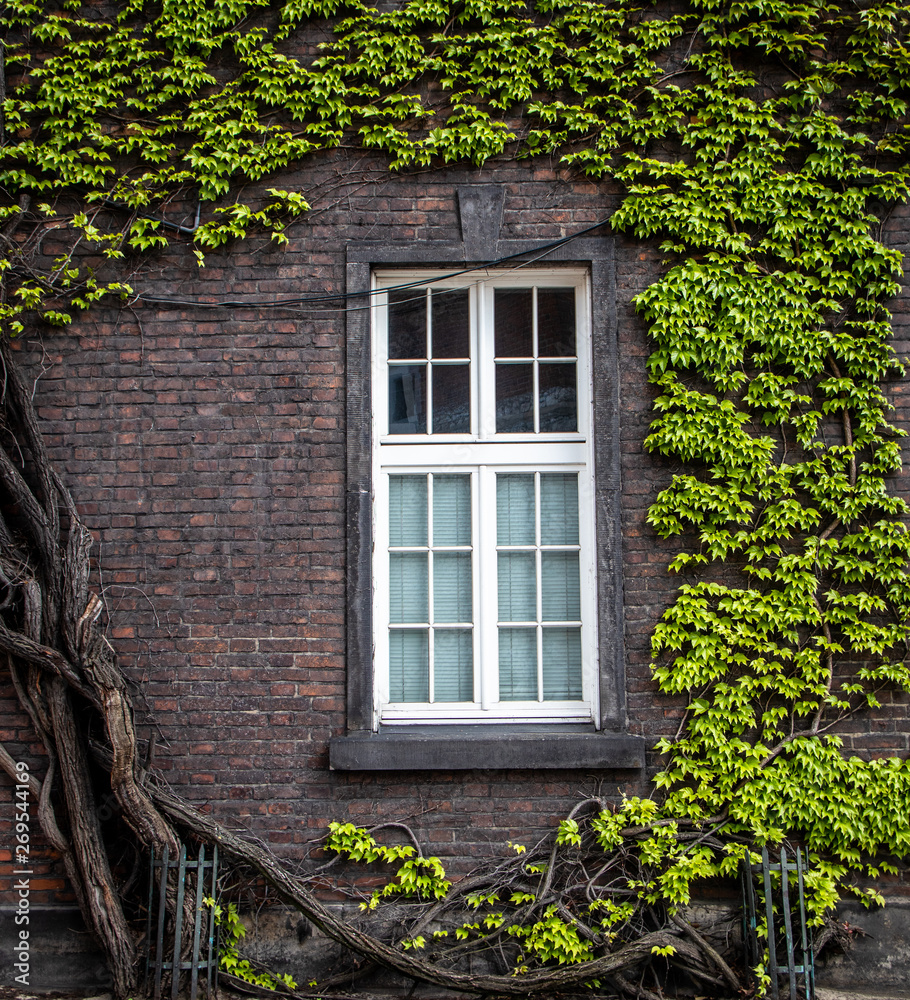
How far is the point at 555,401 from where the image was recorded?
14.1 feet

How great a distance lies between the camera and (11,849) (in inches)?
154

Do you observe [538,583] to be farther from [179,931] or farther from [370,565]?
[179,931]

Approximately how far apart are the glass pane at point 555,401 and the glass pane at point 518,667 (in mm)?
1191

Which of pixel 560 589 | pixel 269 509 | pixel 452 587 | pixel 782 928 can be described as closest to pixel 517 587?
pixel 560 589

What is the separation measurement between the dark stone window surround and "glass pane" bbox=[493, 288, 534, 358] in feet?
0.84

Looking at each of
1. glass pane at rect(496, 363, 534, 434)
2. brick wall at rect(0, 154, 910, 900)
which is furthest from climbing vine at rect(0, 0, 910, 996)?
glass pane at rect(496, 363, 534, 434)

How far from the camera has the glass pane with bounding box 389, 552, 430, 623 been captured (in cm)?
419

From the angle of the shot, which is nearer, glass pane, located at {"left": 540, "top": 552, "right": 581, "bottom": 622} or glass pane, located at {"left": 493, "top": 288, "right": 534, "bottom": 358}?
glass pane, located at {"left": 540, "top": 552, "right": 581, "bottom": 622}

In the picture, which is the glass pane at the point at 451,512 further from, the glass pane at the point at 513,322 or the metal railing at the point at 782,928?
the metal railing at the point at 782,928

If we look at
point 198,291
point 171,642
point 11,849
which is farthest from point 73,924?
point 198,291

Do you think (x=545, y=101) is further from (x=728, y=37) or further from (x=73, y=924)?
(x=73, y=924)

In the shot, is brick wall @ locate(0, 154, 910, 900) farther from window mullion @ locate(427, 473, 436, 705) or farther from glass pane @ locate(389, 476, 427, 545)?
window mullion @ locate(427, 473, 436, 705)

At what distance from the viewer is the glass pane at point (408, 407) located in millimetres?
4305

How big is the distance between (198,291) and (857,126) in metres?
3.82
